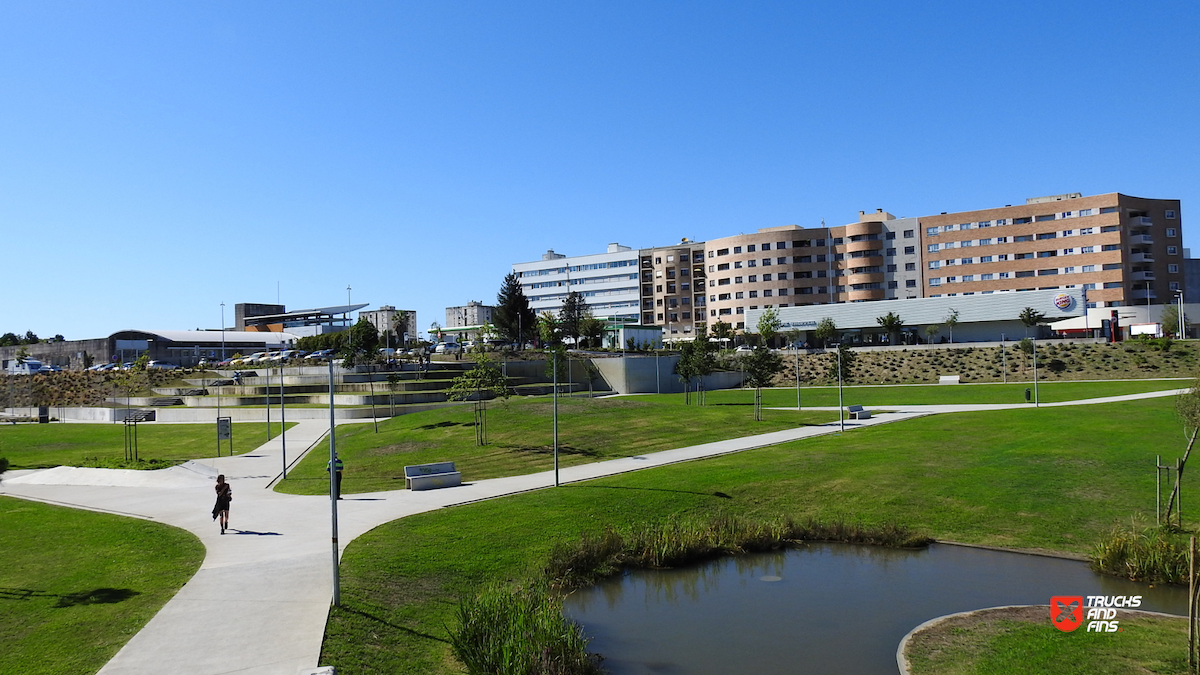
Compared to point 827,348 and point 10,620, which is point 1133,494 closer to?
point 10,620

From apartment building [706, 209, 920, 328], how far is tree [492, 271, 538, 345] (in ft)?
113

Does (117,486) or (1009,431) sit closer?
(117,486)

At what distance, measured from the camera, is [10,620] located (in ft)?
49.9

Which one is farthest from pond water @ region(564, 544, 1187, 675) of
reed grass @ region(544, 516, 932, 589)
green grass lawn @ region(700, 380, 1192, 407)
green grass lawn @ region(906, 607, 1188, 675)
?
green grass lawn @ region(700, 380, 1192, 407)

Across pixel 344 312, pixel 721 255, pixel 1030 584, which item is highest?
pixel 721 255

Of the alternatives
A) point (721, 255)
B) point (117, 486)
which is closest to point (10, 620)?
point (117, 486)

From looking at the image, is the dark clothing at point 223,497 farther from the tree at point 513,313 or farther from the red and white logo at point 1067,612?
the tree at point 513,313

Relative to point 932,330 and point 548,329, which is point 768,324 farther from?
point 548,329

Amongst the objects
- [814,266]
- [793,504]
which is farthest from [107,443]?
[814,266]

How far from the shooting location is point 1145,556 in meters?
18.5

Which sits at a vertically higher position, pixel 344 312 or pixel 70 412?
pixel 344 312

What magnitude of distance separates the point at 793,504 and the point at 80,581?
20.3 meters

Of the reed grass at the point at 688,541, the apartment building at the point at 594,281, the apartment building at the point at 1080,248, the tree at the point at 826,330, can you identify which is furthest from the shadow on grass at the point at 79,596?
the apartment building at the point at 594,281

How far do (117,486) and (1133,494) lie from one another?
1486 inches
